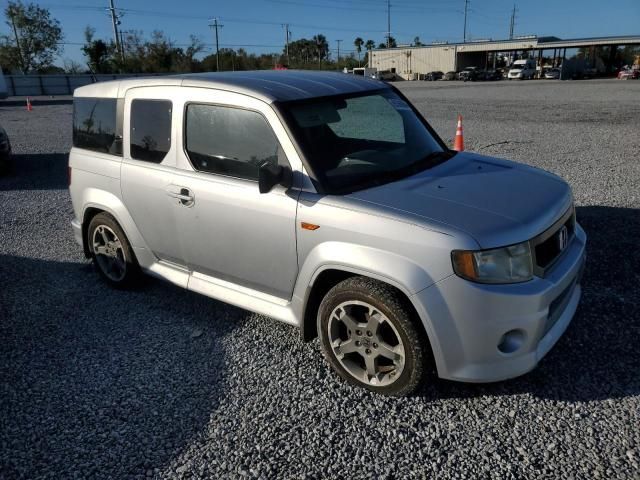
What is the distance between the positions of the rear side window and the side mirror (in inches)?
71.3

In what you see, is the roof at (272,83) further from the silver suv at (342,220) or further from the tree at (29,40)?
the tree at (29,40)

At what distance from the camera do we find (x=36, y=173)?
10.4 meters

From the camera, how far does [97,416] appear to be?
10.1 ft

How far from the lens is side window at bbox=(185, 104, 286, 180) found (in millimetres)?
3404

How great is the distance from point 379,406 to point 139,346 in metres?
1.89

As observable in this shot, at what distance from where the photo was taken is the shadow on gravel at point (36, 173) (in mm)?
9367

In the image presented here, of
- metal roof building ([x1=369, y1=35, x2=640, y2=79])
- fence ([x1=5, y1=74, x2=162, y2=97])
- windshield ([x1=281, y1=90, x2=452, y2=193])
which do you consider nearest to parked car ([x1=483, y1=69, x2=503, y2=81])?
metal roof building ([x1=369, y1=35, x2=640, y2=79])

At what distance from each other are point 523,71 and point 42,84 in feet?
163

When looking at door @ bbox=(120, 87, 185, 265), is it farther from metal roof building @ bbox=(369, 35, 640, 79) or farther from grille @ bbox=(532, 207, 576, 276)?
metal roof building @ bbox=(369, 35, 640, 79)

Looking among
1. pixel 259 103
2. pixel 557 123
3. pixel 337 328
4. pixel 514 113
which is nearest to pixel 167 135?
pixel 259 103

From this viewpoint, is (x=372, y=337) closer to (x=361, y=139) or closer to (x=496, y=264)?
(x=496, y=264)

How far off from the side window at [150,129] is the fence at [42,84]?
142 feet

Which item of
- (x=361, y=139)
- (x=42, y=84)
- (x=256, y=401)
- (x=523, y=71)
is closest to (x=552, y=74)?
(x=523, y=71)

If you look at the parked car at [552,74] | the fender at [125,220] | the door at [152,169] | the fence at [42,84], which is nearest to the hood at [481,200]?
the door at [152,169]
